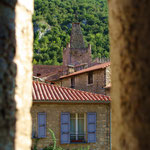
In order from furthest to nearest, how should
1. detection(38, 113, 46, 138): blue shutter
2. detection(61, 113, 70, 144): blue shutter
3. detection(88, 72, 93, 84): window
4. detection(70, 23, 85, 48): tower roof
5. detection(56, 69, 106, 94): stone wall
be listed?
detection(70, 23, 85, 48): tower roof → detection(88, 72, 93, 84): window → detection(56, 69, 106, 94): stone wall → detection(61, 113, 70, 144): blue shutter → detection(38, 113, 46, 138): blue shutter

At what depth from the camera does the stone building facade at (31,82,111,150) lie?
10.8m

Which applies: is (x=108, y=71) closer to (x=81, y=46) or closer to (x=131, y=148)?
(x=131, y=148)

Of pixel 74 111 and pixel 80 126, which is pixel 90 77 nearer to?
pixel 80 126

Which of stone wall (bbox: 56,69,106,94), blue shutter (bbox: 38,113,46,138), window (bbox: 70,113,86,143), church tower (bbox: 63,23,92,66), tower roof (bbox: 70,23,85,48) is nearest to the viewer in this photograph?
blue shutter (bbox: 38,113,46,138)

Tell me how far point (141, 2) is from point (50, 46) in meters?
57.3

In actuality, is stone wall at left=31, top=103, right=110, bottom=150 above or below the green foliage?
below

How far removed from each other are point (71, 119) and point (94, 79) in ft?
24.3

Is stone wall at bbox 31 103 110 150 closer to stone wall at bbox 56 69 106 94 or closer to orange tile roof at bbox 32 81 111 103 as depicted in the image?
orange tile roof at bbox 32 81 111 103

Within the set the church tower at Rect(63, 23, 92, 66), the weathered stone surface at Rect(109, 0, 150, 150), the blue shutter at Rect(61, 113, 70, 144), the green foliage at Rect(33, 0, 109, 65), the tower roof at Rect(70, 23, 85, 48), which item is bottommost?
the blue shutter at Rect(61, 113, 70, 144)

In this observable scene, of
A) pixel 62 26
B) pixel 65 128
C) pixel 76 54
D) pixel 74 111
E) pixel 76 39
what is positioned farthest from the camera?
pixel 62 26

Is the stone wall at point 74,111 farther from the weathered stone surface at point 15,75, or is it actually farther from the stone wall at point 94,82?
the weathered stone surface at point 15,75

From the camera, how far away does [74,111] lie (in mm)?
11227

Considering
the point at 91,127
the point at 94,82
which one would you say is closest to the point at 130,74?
the point at 91,127

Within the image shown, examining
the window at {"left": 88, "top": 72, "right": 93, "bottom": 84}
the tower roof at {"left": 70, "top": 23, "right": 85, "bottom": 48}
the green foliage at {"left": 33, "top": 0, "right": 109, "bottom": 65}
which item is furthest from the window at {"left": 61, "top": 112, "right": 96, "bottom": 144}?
the green foliage at {"left": 33, "top": 0, "right": 109, "bottom": 65}
